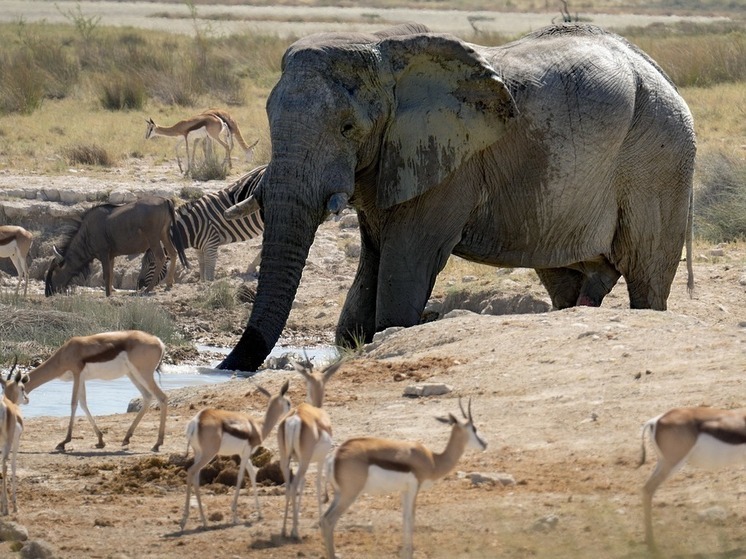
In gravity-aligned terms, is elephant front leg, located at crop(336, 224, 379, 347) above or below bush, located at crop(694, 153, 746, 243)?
above

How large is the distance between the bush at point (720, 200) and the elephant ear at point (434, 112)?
25.7 feet

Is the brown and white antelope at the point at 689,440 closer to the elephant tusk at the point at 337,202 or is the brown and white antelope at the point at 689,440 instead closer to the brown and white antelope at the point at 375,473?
A: the brown and white antelope at the point at 375,473

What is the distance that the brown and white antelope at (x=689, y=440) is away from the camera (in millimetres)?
6695

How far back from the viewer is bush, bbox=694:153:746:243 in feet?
63.5

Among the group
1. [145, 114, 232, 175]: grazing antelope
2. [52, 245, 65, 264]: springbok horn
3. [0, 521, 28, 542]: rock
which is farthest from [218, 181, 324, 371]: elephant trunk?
[145, 114, 232, 175]: grazing antelope

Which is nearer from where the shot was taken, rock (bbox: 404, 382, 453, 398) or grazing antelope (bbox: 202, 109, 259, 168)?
rock (bbox: 404, 382, 453, 398)

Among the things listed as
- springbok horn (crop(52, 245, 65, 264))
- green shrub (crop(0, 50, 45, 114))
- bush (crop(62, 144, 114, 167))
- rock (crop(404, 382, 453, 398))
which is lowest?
springbok horn (crop(52, 245, 65, 264))

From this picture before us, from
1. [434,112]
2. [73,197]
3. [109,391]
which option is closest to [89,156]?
[73,197]

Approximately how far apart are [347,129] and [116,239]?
367 inches

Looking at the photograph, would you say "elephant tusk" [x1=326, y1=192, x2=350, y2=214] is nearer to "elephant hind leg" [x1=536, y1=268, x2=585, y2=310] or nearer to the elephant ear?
the elephant ear

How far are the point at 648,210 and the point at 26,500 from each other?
22.7 ft

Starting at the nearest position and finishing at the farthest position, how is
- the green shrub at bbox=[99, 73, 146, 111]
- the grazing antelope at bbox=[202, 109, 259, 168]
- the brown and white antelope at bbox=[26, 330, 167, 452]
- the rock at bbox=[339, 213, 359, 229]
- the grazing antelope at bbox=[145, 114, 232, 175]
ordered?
the brown and white antelope at bbox=[26, 330, 167, 452] → the rock at bbox=[339, 213, 359, 229] → the grazing antelope at bbox=[202, 109, 259, 168] → the grazing antelope at bbox=[145, 114, 232, 175] → the green shrub at bbox=[99, 73, 146, 111]

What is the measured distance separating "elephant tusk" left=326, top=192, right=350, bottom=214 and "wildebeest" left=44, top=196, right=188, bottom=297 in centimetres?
915

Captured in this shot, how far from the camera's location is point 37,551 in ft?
23.0
